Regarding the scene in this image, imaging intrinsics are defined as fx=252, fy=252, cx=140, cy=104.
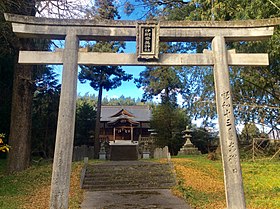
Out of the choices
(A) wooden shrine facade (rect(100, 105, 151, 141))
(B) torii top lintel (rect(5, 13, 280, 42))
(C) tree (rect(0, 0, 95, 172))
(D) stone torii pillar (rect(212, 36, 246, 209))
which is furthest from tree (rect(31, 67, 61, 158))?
(D) stone torii pillar (rect(212, 36, 246, 209))

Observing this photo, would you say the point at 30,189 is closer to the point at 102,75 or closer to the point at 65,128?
the point at 65,128

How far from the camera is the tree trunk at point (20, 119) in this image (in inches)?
399

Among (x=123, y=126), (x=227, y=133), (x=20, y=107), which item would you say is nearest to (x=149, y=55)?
(x=227, y=133)

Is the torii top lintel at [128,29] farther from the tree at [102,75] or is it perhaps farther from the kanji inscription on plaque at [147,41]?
the tree at [102,75]

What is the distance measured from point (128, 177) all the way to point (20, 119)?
16.5ft

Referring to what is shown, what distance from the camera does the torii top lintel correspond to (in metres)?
5.46

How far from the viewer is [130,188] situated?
948cm

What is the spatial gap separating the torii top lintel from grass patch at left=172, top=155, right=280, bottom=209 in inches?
171

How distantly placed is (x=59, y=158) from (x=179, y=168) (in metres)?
7.34

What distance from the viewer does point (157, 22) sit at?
224 inches

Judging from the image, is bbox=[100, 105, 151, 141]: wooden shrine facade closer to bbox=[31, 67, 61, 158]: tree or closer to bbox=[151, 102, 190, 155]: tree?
bbox=[151, 102, 190, 155]: tree

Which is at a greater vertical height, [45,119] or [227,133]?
[45,119]

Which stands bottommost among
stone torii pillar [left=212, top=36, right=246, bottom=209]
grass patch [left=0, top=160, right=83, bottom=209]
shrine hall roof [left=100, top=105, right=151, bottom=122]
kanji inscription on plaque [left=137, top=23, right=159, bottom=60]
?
grass patch [left=0, top=160, right=83, bottom=209]

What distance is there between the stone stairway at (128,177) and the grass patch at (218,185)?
602 millimetres
